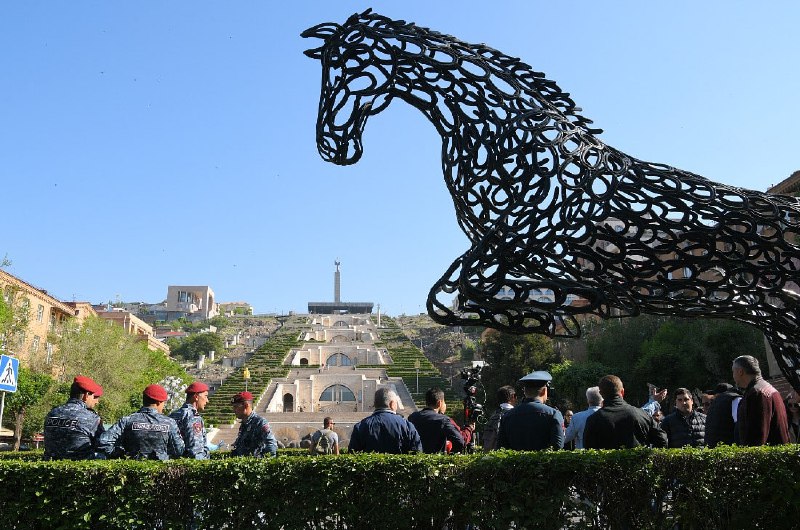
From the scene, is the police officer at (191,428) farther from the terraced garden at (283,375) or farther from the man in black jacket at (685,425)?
the terraced garden at (283,375)

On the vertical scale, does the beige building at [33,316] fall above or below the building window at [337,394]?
above

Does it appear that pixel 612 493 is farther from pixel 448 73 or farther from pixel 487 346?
pixel 487 346

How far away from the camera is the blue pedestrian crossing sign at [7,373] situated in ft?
31.0

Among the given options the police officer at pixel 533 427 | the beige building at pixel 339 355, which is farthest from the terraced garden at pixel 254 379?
the police officer at pixel 533 427

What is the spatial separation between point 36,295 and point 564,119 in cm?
4669

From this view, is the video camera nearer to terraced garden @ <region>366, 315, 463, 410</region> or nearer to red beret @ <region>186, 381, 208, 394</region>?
red beret @ <region>186, 381, 208, 394</region>

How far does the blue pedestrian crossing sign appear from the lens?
372 inches

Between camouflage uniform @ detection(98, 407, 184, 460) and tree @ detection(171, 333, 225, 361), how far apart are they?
333ft

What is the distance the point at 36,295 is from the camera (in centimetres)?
4562

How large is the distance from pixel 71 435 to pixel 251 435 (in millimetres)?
1488

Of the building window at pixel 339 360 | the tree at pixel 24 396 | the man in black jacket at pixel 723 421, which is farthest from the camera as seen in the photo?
the building window at pixel 339 360

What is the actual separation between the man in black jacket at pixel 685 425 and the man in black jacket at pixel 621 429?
1.30 metres

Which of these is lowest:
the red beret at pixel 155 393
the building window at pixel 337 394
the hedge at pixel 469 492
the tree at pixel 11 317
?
the building window at pixel 337 394

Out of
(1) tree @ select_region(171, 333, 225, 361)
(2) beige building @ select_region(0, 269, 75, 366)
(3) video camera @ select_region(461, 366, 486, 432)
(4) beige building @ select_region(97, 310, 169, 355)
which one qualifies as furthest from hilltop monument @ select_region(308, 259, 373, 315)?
(3) video camera @ select_region(461, 366, 486, 432)
